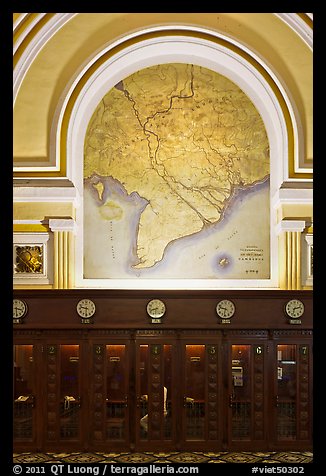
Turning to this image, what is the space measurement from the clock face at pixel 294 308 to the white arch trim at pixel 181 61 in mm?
1078

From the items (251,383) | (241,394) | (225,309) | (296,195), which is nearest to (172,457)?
(241,394)

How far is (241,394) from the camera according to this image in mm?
10922

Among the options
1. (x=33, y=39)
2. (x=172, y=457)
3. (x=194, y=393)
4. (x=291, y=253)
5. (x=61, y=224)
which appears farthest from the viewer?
(x=291, y=253)

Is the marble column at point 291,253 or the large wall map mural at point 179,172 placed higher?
the large wall map mural at point 179,172

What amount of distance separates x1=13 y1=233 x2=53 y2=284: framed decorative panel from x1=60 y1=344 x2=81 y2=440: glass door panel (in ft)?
4.60

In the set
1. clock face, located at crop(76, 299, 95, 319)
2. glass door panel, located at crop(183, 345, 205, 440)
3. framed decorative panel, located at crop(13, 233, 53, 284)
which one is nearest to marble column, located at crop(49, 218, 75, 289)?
framed decorative panel, located at crop(13, 233, 53, 284)

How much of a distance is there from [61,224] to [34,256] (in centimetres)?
79

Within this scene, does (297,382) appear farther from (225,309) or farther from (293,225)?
(293,225)

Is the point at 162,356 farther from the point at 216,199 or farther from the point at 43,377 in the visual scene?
the point at 216,199

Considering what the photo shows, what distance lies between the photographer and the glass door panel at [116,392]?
10.8 meters

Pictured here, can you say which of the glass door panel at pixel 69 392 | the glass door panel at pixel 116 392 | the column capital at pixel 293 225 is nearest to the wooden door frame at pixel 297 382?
the column capital at pixel 293 225

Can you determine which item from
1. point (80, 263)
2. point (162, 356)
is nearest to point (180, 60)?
point (80, 263)

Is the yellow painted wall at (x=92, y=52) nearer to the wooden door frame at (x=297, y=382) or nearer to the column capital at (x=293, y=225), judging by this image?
the column capital at (x=293, y=225)

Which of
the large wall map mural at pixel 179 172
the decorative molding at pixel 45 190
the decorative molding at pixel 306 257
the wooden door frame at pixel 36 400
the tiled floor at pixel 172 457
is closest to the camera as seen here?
the tiled floor at pixel 172 457
